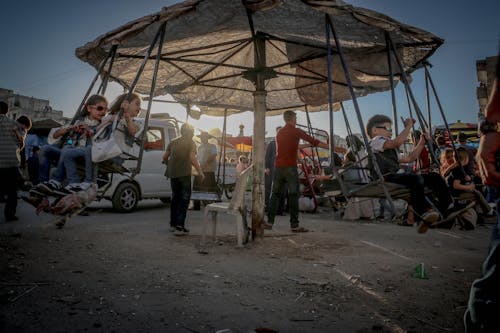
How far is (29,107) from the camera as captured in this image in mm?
36094

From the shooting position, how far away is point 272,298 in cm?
281

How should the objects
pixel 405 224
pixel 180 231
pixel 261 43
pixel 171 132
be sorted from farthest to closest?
pixel 171 132, pixel 405 224, pixel 180 231, pixel 261 43

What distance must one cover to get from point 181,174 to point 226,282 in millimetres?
2924

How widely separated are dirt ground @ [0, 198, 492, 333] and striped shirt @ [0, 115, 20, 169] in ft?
3.66

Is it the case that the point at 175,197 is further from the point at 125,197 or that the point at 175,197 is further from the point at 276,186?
the point at 125,197

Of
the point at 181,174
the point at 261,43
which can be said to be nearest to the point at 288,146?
the point at 261,43

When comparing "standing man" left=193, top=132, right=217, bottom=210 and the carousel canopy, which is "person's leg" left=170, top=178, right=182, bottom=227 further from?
"standing man" left=193, top=132, right=217, bottom=210

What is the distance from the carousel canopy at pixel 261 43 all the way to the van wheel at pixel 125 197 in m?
2.55

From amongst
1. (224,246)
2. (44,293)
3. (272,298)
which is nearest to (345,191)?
(272,298)

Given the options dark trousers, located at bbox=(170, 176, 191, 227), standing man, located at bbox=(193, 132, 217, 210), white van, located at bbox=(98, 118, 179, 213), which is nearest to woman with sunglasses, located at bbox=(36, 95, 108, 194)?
dark trousers, located at bbox=(170, 176, 191, 227)

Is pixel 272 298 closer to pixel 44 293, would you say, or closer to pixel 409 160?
pixel 44 293

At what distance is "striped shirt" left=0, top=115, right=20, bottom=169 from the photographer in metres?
5.80

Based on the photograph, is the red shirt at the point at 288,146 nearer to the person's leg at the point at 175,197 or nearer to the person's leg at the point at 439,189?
the person's leg at the point at 175,197

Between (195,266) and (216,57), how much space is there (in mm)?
4169
